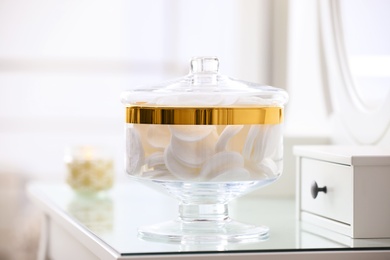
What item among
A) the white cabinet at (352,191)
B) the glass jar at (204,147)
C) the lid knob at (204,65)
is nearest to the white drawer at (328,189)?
the white cabinet at (352,191)

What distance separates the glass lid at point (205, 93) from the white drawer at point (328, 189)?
6.2 inches

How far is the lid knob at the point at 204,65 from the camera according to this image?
3.83ft

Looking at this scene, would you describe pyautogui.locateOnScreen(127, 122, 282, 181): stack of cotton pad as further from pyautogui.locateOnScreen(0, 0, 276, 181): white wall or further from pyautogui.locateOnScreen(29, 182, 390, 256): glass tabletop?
→ pyautogui.locateOnScreen(0, 0, 276, 181): white wall

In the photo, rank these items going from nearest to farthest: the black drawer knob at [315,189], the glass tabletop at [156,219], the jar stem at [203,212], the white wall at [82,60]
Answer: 1. the glass tabletop at [156,219]
2. the jar stem at [203,212]
3. the black drawer knob at [315,189]
4. the white wall at [82,60]

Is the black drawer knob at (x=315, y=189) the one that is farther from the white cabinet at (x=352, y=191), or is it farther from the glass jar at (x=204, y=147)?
the glass jar at (x=204, y=147)

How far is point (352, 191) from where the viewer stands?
114cm

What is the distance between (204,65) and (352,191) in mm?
281

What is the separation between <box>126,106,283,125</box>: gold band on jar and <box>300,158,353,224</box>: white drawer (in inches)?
6.9

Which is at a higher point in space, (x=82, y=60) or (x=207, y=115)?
(x=82, y=60)

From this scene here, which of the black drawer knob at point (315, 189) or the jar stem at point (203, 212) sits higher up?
the black drawer knob at point (315, 189)

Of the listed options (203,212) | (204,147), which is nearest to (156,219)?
(203,212)

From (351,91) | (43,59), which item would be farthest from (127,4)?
(351,91)

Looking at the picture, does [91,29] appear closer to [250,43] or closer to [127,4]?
[127,4]

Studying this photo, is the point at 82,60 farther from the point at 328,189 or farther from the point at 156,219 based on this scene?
the point at 328,189
